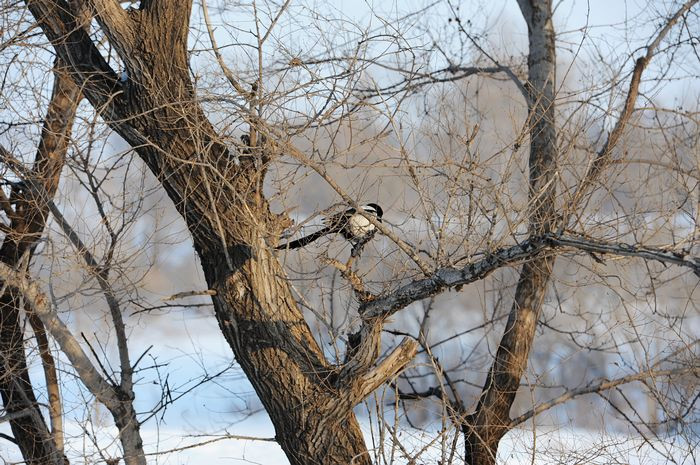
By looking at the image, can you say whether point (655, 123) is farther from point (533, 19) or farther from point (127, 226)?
point (127, 226)

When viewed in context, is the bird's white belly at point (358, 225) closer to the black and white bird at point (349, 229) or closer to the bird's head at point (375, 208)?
the black and white bird at point (349, 229)

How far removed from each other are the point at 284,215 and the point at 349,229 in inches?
12.8

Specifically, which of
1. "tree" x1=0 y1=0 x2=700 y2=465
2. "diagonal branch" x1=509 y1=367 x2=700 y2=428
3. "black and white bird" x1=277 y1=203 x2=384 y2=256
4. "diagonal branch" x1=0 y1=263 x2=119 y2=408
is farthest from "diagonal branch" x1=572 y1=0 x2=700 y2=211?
"diagonal branch" x1=0 y1=263 x2=119 y2=408

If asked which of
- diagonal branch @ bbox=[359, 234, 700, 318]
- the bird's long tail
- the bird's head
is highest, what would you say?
the bird's head

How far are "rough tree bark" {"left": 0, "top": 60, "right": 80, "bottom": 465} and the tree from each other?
0.13 m

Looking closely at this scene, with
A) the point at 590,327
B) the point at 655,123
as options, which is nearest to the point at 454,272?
the point at 655,123

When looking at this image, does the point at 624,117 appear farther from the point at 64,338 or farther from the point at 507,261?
the point at 64,338

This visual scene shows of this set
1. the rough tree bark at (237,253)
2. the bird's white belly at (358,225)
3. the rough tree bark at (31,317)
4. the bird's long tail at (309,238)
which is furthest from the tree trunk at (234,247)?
the rough tree bark at (31,317)

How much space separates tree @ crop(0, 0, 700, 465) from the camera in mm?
3168

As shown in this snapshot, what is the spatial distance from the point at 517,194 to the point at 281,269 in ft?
4.07

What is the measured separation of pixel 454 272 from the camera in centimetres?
332

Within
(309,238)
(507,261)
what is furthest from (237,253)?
(507,261)

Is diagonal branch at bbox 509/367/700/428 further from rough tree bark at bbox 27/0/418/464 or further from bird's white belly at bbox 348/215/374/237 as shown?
bird's white belly at bbox 348/215/374/237

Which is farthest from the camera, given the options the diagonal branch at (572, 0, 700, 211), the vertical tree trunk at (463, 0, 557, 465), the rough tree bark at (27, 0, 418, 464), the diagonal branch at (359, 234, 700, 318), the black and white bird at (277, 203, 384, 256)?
the vertical tree trunk at (463, 0, 557, 465)
